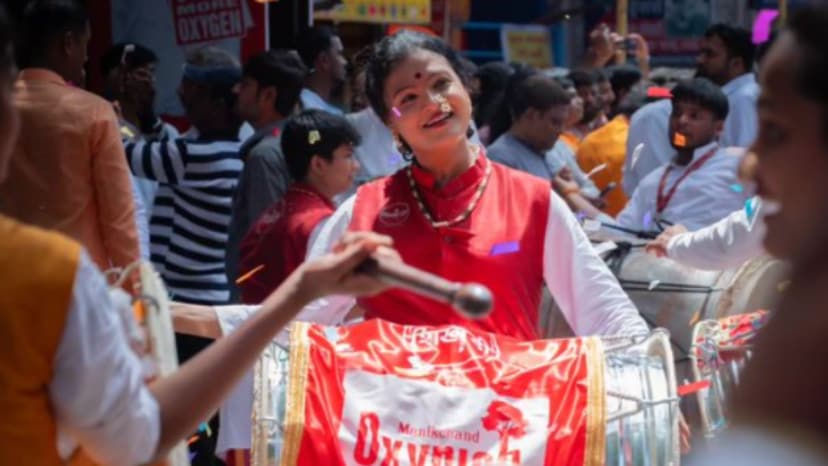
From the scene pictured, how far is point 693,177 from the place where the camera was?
6832 millimetres

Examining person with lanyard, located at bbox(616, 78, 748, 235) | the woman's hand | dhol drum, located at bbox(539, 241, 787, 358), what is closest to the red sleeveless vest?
the woman's hand

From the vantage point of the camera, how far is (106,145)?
4707mm

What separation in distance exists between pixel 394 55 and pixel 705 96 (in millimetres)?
3452

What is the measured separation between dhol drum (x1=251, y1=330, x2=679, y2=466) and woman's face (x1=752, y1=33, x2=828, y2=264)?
1.62 m

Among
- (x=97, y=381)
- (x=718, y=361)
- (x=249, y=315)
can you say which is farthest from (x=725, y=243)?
(x=97, y=381)

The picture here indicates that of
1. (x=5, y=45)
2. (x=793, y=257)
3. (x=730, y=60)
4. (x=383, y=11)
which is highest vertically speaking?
(x=5, y=45)

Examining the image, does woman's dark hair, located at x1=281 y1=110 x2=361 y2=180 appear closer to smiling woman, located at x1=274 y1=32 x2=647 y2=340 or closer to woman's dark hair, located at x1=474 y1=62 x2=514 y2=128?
smiling woman, located at x1=274 y1=32 x2=647 y2=340

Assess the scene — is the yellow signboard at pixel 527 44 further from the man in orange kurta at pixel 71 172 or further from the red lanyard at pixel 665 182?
the man in orange kurta at pixel 71 172

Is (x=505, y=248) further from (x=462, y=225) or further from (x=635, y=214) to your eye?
(x=635, y=214)

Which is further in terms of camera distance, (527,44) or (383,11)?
(527,44)

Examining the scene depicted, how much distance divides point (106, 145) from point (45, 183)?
0.70 feet

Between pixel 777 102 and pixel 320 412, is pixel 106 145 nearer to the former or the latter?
pixel 320 412

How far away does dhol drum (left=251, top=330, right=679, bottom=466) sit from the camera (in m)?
3.43

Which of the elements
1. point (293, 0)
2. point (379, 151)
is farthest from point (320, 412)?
point (293, 0)
